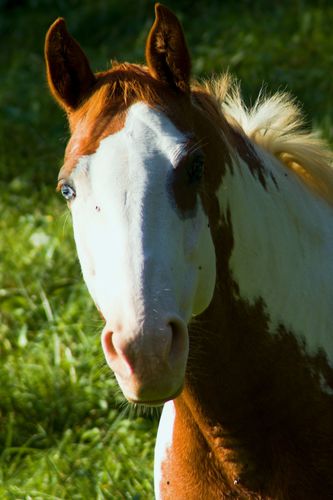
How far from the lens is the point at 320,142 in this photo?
9.70 feet

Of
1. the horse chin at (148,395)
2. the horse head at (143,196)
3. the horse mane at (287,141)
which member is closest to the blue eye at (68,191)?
the horse head at (143,196)

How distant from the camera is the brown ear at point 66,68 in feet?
8.29

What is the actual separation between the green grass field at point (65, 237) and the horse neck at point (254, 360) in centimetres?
60

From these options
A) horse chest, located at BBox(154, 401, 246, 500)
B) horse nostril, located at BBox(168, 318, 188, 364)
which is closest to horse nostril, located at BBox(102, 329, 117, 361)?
horse nostril, located at BBox(168, 318, 188, 364)

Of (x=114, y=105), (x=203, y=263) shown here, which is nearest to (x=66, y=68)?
(x=114, y=105)

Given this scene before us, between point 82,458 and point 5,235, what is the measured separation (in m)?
2.00

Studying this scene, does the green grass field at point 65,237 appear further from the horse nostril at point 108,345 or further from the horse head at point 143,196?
the horse nostril at point 108,345

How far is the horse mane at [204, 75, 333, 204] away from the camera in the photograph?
288 cm

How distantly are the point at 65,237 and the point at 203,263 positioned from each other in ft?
10.1

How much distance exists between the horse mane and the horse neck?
0.27m

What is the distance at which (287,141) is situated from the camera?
290cm

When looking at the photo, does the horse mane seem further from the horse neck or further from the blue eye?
the blue eye

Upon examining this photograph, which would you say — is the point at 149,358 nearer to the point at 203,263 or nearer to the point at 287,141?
the point at 203,263

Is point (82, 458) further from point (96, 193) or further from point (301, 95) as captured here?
point (301, 95)
